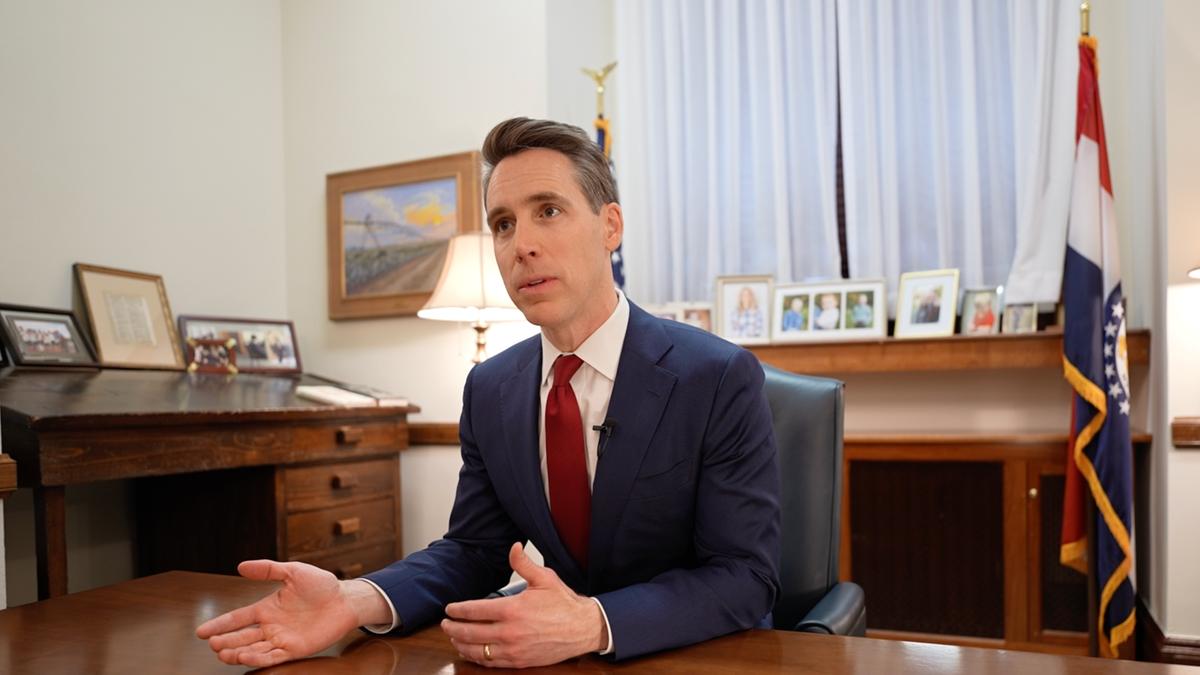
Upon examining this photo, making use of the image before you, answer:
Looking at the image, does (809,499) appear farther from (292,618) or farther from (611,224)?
Answer: (292,618)

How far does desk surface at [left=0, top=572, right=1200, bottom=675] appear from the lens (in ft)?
2.71

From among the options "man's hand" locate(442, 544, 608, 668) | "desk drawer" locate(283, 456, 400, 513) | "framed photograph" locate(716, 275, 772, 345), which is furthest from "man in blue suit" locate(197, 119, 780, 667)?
"framed photograph" locate(716, 275, 772, 345)

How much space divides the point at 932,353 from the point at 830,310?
1.44 feet

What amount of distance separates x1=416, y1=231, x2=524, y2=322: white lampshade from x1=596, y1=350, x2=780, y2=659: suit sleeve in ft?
6.13

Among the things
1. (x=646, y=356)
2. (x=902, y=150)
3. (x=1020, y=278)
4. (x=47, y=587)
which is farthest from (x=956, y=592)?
(x=47, y=587)

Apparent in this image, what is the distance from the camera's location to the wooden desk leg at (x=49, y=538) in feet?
7.09

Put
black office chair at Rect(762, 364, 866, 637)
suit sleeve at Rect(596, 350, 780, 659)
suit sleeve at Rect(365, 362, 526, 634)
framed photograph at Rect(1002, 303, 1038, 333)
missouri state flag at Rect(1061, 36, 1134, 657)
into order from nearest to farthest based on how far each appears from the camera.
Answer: suit sleeve at Rect(596, 350, 780, 659) → suit sleeve at Rect(365, 362, 526, 634) → black office chair at Rect(762, 364, 866, 637) → missouri state flag at Rect(1061, 36, 1134, 657) → framed photograph at Rect(1002, 303, 1038, 333)

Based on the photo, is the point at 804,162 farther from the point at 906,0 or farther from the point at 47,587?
the point at 47,587

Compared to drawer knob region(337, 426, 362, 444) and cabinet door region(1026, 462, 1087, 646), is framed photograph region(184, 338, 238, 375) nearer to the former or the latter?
drawer knob region(337, 426, 362, 444)

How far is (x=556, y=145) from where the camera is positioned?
128 cm

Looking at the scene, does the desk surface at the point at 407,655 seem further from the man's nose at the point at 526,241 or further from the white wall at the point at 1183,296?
the white wall at the point at 1183,296

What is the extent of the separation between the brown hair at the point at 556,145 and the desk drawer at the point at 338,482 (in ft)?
6.57

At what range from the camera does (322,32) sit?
400 centimetres

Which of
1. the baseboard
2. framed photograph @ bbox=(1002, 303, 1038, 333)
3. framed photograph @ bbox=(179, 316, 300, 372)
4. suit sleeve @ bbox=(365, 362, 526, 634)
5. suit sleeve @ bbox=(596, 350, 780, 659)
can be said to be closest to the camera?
suit sleeve @ bbox=(596, 350, 780, 659)
